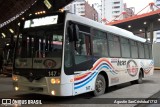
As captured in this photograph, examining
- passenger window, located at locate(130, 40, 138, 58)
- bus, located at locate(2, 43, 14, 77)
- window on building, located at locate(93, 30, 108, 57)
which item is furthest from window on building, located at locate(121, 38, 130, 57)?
bus, located at locate(2, 43, 14, 77)

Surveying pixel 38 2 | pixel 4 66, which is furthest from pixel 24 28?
pixel 38 2

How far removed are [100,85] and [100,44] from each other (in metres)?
1.56

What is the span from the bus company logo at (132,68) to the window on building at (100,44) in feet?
8.72

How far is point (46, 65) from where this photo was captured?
846 cm

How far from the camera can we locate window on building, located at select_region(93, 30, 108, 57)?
1026cm

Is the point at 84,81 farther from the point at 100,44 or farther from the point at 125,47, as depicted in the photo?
the point at 125,47

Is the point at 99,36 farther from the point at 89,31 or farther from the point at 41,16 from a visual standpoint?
the point at 41,16

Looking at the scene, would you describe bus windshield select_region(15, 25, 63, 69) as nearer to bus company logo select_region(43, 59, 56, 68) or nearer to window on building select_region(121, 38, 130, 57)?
bus company logo select_region(43, 59, 56, 68)

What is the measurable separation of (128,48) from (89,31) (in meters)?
4.07

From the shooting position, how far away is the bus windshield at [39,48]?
8445 millimetres

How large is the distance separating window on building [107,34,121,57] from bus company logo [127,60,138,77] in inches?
50.6

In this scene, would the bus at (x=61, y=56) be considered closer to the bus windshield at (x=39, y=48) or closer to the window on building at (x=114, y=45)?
the bus windshield at (x=39, y=48)

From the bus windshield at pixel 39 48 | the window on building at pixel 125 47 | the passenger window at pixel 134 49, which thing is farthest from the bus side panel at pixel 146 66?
the bus windshield at pixel 39 48

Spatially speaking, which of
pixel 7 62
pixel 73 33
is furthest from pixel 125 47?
pixel 7 62
